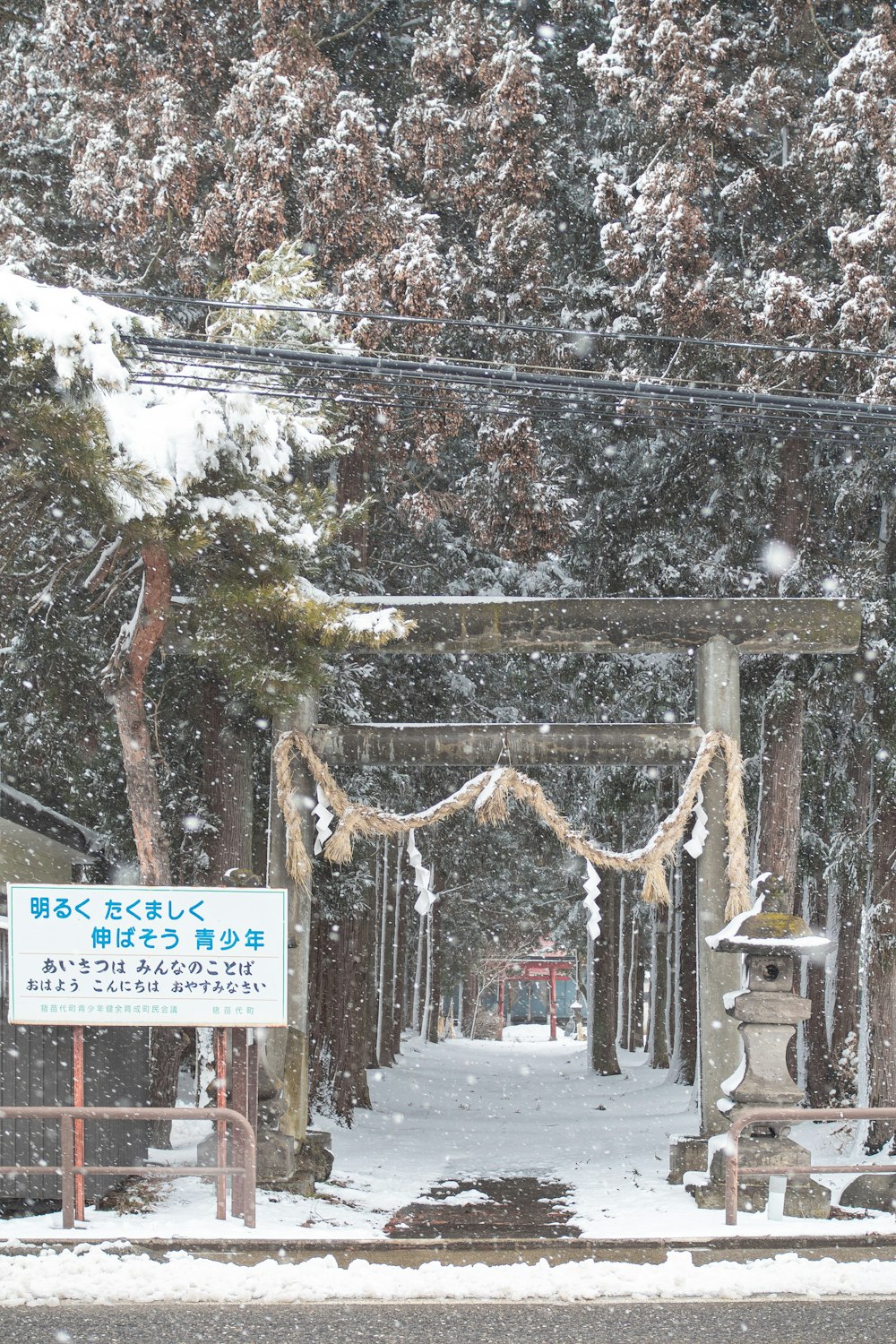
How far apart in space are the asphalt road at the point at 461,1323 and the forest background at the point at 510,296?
517 cm

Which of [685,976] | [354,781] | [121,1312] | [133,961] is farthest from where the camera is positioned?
[685,976]

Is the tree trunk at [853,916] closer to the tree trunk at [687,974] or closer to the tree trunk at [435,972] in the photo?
the tree trunk at [687,974]

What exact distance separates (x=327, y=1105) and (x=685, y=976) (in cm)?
707

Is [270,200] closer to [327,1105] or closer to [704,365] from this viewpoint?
[704,365]

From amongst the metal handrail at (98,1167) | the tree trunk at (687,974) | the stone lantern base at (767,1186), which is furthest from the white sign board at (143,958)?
the tree trunk at (687,974)

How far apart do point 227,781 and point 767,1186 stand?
23.0ft

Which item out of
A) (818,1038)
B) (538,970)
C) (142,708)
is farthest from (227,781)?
(538,970)

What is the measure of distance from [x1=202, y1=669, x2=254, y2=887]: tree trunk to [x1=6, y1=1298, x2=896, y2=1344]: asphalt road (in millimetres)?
7390

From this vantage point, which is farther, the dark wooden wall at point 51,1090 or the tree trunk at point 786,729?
the tree trunk at point 786,729

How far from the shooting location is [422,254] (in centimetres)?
1308

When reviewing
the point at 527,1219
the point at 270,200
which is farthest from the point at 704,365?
the point at 527,1219

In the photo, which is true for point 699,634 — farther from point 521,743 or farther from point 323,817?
point 323,817

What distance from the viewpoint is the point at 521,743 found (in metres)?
11.8

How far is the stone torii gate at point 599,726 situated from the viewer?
449 inches
